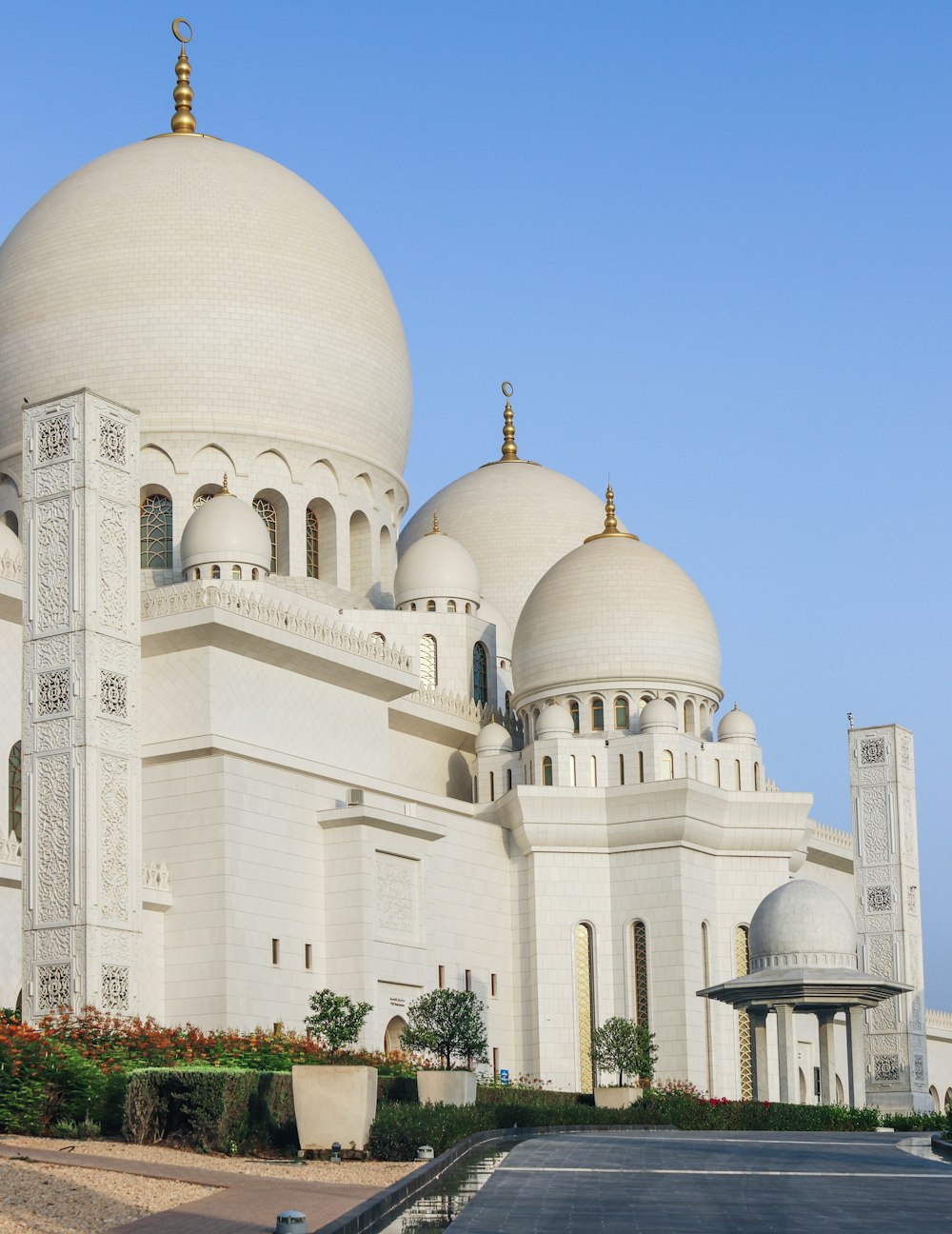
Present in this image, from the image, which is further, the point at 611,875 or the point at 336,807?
the point at 611,875

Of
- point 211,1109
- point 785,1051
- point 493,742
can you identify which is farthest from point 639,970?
point 211,1109

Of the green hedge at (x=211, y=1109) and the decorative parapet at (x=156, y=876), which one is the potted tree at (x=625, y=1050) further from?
the green hedge at (x=211, y=1109)

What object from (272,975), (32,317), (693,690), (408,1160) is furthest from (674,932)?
(408,1160)

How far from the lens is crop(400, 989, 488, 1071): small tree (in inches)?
962

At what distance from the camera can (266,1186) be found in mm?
12164

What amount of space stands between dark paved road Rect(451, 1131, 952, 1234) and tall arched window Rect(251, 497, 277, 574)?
18038mm

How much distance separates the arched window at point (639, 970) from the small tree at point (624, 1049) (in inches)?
65.8

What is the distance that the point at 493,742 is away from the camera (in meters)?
34.7

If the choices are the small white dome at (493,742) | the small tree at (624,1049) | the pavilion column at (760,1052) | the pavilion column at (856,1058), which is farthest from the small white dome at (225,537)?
the pavilion column at (856,1058)

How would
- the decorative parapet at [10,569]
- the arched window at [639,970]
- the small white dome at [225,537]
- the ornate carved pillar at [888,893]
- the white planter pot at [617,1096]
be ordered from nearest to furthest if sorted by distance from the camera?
the white planter pot at [617,1096] < the decorative parapet at [10,569] < the small white dome at [225,537] < the arched window at [639,970] < the ornate carved pillar at [888,893]

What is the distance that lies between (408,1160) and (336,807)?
14.1m

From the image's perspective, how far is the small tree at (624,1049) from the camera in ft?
96.6

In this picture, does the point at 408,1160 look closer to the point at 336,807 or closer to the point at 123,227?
the point at 336,807

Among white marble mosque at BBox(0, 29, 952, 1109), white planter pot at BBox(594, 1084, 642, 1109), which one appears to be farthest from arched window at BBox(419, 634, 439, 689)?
white planter pot at BBox(594, 1084, 642, 1109)
